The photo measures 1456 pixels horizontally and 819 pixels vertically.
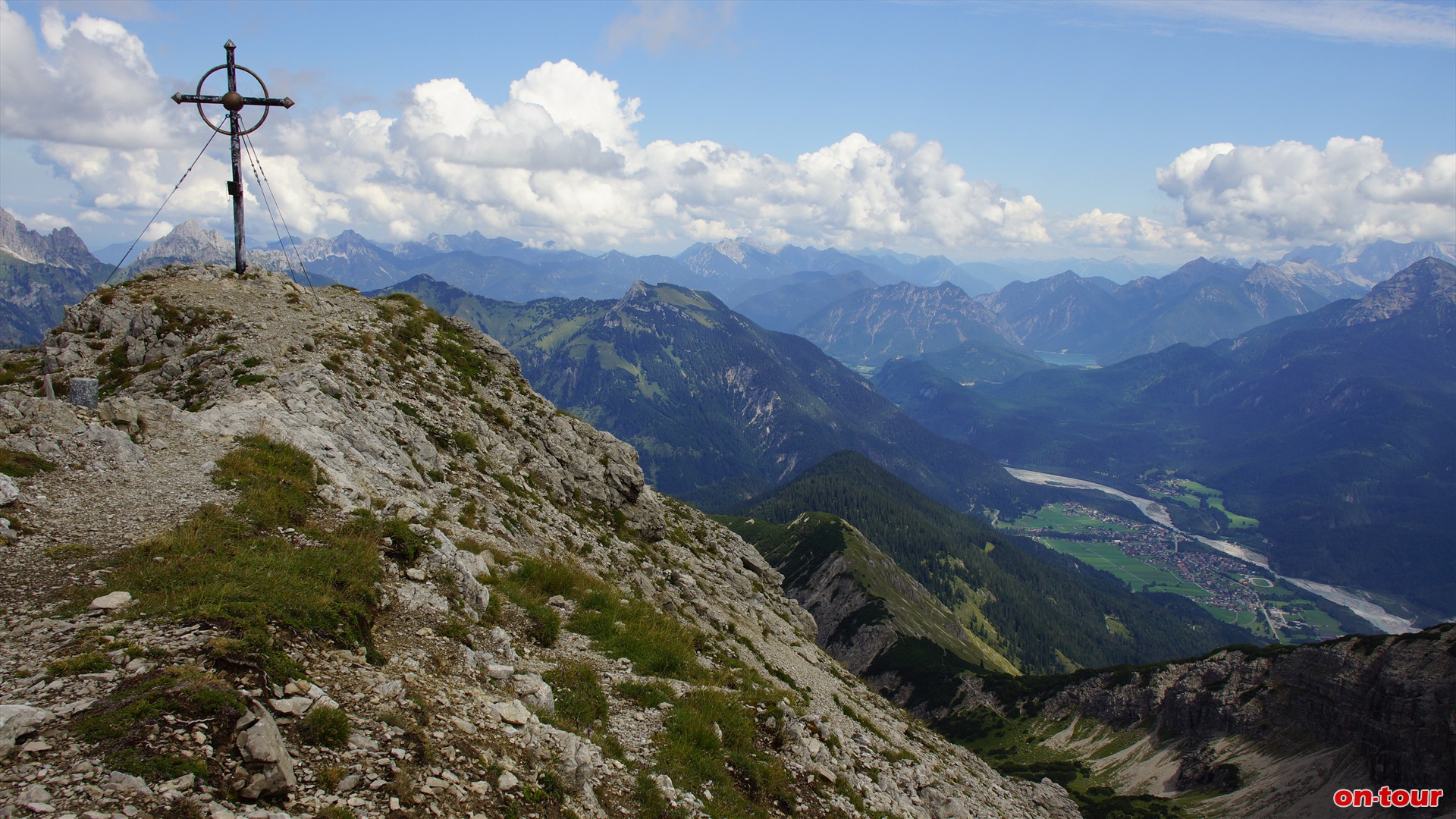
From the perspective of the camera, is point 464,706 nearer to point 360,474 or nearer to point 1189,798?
point 360,474

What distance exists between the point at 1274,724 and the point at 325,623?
128715 millimetres

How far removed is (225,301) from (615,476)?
22.8 metres

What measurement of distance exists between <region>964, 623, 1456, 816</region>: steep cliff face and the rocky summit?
8724 cm

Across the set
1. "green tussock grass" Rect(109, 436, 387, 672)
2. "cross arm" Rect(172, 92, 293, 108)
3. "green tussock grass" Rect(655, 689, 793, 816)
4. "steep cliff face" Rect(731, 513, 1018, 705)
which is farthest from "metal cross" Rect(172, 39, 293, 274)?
"steep cliff face" Rect(731, 513, 1018, 705)

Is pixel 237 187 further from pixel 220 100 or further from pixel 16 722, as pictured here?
pixel 16 722

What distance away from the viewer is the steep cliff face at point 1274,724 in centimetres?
7925

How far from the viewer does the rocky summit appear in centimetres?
824

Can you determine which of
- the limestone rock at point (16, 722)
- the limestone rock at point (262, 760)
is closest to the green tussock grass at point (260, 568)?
the limestone rock at point (262, 760)

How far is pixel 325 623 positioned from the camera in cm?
1148

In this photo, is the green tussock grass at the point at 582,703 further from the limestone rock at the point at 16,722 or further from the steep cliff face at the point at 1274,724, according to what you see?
the steep cliff face at the point at 1274,724

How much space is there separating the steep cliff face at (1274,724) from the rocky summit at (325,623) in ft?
286

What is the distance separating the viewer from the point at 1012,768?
10738cm

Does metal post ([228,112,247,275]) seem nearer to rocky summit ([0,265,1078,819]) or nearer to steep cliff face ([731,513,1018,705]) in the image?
rocky summit ([0,265,1078,819])

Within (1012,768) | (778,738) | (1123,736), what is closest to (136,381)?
(778,738)
